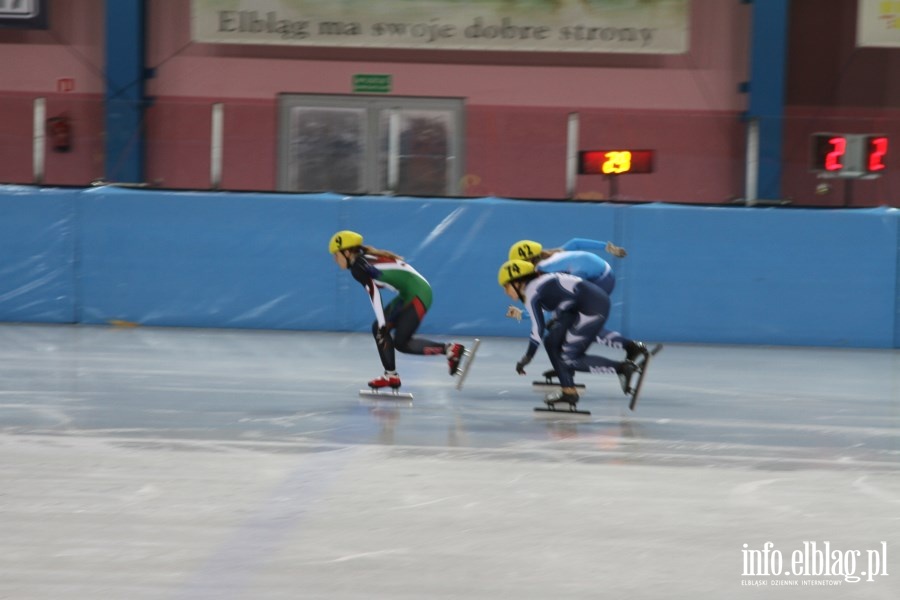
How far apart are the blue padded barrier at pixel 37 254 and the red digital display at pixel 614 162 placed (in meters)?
6.27

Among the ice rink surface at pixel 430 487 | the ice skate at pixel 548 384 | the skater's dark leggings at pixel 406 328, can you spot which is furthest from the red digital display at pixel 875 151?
the skater's dark leggings at pixel 406 328

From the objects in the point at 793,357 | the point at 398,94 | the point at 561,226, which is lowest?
the point at 793,357

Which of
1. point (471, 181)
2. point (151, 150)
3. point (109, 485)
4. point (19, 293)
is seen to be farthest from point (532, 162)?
point (109, 485)

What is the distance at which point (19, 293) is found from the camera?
49.9 ft

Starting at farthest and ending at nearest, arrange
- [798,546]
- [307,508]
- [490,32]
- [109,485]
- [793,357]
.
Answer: [490,32], [793,357], [109,485], [307,508], [798,546]

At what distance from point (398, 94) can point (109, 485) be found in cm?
1405

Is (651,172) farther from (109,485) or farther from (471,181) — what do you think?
(109,485)

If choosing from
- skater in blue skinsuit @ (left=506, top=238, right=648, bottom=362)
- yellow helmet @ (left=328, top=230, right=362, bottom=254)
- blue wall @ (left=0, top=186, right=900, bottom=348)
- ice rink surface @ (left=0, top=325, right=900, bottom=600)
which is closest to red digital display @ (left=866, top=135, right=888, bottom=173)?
blue wall @ (left=0, top=186, right=900, bottom=348)

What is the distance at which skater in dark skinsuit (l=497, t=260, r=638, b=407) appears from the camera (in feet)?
30.9

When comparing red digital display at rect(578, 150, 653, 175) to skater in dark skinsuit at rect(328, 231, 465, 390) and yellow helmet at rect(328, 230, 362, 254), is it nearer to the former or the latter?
skater in dark skinsuit at rect(328, 231, 465, 390)

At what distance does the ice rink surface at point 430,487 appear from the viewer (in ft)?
15.7

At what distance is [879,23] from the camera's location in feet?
61.5

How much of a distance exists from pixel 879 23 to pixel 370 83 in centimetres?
792

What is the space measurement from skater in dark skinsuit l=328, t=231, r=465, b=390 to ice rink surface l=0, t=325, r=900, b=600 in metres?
0.43
